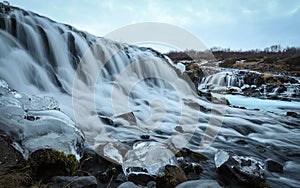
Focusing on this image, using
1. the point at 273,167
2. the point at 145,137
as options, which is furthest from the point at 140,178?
the point at 273,167

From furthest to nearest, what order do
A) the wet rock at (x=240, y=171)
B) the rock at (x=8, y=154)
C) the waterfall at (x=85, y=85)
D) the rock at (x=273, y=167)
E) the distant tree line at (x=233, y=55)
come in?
the distant tree line at (x=233, y=55) → the waterfall at (x=85, y=85) → the rock at (x=273, y=167) → the wet rock at (x=240, y=171) → the rock at (x=8, y=154)

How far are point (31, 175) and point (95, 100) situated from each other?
406cm

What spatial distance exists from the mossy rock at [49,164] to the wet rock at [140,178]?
589 millimetres

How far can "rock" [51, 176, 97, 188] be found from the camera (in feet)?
6.17

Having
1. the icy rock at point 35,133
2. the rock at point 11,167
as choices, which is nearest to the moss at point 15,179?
the rock at point 11,167

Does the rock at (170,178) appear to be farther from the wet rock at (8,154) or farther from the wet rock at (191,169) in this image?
the wet rock at (8,154)

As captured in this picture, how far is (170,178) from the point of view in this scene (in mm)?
2201

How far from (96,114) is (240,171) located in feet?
10.8

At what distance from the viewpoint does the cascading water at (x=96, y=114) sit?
252 centimetres

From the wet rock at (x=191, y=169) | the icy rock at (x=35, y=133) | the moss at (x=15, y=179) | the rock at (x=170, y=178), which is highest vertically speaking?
the icy rock at (x=35, y=133)

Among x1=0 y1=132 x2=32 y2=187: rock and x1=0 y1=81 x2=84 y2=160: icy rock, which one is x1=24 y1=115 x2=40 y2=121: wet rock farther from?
x1=0 y1=132 x2=32 y2=187: rock

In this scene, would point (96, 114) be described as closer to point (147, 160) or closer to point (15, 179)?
point (147, 160)

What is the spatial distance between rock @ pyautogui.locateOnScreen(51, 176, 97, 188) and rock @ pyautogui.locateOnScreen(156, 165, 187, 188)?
64 cm

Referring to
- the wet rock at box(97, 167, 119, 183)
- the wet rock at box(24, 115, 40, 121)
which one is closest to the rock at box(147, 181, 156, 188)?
the wet rock at box(97, 167, 119, 183)
